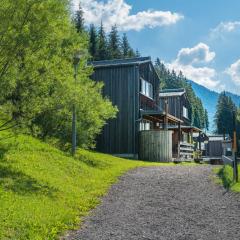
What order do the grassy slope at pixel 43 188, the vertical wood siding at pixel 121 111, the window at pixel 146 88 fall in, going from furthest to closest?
1. the window at pixel 146 88
2. the vertical wood siding at pixel 121 111
3. the grassy slope at pixel 43 188

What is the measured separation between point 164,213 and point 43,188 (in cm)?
373

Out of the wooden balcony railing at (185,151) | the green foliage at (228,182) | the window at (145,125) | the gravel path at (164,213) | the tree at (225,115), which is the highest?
the tree at (225,115)

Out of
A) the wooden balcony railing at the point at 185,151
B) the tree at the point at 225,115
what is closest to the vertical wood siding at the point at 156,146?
the wooden balcony railing at the point at 185,151

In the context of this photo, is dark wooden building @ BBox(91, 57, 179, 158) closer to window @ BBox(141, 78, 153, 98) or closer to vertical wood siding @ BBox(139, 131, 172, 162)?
vertical wood siding @ BBox(139, 131, 172, 162)

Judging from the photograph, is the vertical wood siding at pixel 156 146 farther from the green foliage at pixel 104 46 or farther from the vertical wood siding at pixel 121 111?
the green foliage at pixel 104 46

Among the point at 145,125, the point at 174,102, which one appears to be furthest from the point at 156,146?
the point at 174,102

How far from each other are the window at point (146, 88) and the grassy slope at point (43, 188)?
1639 centimetres

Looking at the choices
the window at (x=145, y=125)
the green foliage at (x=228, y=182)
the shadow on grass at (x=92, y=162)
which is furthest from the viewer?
the window at (x=145, y=125)

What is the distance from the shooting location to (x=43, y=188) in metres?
13.5

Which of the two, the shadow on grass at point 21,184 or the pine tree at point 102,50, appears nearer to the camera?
the shadow on grass at point 21,184

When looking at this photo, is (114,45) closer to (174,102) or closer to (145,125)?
(174,102)

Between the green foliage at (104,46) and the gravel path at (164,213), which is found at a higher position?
the green foliage at (104,46)

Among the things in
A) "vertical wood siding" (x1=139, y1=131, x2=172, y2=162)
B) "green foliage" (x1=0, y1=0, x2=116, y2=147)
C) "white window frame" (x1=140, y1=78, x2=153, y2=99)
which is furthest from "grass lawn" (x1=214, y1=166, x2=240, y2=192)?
"white window frame" (x1=140, y1=78, x2=153, y2=99)

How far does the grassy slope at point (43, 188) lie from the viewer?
32.2 ft
